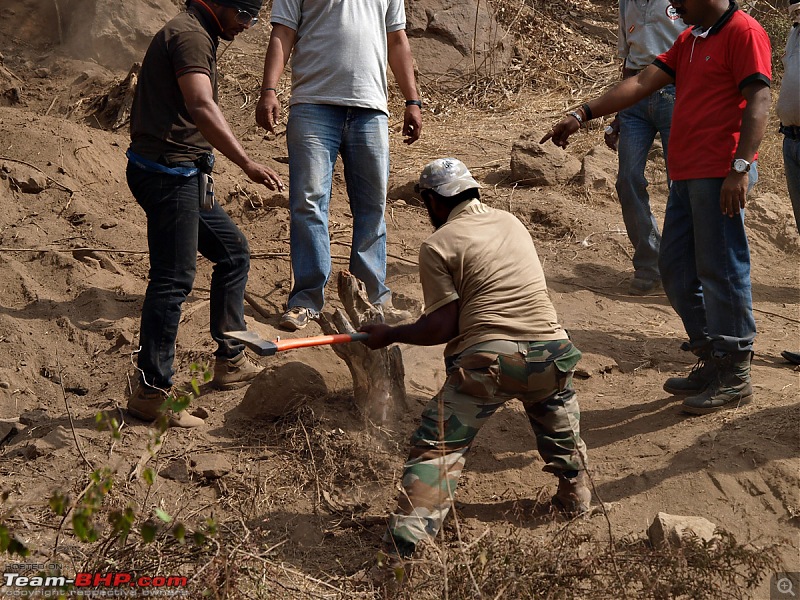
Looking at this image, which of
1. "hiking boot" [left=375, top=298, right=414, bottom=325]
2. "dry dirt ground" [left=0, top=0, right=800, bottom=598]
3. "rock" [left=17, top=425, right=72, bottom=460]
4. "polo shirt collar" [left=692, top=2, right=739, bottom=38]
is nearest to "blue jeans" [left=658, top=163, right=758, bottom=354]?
"dry dirt ground" [left=0, top=0, right=800, bottom=598]

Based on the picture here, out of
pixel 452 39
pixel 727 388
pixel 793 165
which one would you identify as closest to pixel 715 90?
pixel 793 165

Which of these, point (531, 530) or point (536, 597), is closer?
point (536, 597)

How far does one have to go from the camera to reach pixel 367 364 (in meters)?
4.45

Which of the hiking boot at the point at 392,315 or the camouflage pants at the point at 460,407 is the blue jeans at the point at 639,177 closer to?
the hiking boot at the point at 392,315

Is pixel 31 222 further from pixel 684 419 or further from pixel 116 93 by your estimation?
pixel 684 419

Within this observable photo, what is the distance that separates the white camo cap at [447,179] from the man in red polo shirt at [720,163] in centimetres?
130

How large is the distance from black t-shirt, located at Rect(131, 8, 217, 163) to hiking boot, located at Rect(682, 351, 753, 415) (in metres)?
2.67

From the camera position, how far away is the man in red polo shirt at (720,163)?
4137mm

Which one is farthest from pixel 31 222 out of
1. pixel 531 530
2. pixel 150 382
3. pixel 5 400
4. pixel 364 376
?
pixel 531 530

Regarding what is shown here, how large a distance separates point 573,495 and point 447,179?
140cm

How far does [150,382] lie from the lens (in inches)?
171

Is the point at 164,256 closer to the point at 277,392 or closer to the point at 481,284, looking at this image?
the point at 277,392

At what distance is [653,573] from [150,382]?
2.42 metres

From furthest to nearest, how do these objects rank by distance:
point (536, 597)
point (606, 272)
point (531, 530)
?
point (606, 272) < point (531, 530) < point (536, 597)
